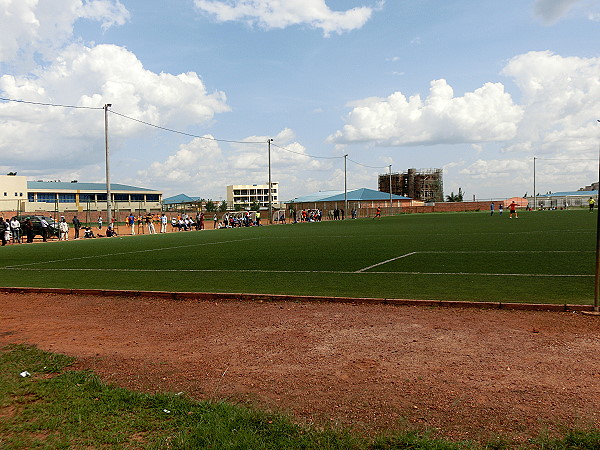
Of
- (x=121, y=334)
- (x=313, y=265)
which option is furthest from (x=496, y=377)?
(x=313, y=265)

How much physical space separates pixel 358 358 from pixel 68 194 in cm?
10682

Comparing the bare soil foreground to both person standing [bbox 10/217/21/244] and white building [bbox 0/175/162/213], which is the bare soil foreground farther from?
white building [bbox 0/175/162/213]

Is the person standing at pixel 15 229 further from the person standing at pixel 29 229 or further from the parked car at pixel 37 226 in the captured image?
the parked car at pixel 37 226

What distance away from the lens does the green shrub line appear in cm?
336

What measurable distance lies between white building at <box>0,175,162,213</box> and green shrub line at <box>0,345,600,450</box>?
78.5 m

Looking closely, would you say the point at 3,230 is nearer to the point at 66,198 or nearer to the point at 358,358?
the point at 358,358

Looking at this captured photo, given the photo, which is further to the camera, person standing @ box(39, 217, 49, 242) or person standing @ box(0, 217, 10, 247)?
person standing @ box(39, 217, 49, 242)

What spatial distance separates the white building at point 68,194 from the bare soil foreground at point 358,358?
75564 millimetres

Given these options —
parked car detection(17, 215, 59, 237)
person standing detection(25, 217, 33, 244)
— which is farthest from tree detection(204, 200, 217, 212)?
person standing detection(25, 217, 33, 244)

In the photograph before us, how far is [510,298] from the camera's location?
325 inches

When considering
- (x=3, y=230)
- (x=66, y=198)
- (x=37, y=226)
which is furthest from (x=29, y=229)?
(x=66, y=198)

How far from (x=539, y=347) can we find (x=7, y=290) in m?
10.7

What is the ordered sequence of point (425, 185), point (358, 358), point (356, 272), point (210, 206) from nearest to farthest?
point (358, 358) → point (356, 272) → point (210, 206) → point (425, 185)

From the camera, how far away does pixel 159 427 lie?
371cm
